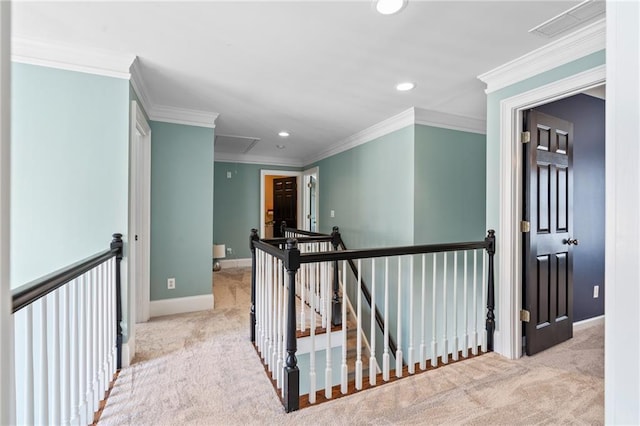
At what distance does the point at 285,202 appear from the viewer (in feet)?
22.3

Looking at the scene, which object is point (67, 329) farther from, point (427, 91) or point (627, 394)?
point (427, 91)

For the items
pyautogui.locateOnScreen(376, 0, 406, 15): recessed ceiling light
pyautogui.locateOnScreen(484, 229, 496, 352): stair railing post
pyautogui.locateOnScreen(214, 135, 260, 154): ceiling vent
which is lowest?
pyautogui.locateOnScreen(484, 229, 496, 352): stair railing post

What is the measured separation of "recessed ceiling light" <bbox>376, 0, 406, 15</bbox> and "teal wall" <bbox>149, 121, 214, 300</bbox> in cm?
244

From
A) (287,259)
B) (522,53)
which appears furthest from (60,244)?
(522,53)

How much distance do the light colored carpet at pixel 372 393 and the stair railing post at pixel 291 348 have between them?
74 mm

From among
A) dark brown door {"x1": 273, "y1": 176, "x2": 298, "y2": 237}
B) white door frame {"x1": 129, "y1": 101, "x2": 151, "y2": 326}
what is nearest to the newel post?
white door frame {"x1": 129, "y1": 101, "x2": 151, "y2": 326}

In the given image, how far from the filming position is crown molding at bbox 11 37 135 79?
6.55 feet

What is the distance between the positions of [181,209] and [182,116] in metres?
1.03

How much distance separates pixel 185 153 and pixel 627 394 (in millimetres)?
3645

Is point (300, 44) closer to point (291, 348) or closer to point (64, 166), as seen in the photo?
point (64, 166)

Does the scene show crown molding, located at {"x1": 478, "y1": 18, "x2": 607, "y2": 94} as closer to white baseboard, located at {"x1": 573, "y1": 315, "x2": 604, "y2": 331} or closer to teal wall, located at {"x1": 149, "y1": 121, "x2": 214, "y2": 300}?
white baseboard, located at {"x1": 573, "y1": 315, "x2": 604, "y2": 331}

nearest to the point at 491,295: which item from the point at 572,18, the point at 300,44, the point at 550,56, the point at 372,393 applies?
the point at 372,393

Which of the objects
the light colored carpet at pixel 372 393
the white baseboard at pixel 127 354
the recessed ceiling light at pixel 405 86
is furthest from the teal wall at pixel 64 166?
the recessed ceiling light at pixel 405 86

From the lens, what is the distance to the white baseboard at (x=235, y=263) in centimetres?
594
